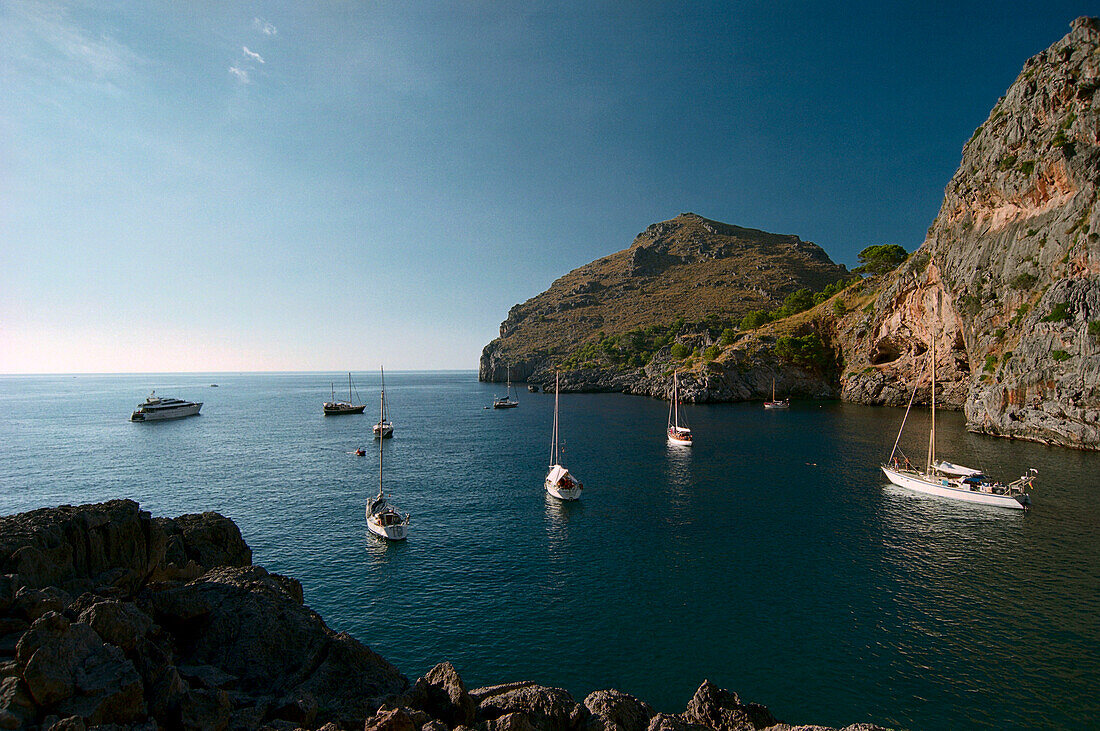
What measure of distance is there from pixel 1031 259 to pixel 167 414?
178 meters

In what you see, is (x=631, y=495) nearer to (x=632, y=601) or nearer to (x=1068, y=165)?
(x=632, y=601)

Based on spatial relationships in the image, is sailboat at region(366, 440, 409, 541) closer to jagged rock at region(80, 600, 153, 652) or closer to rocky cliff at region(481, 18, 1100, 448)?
jagged rock at region(80, 600, 153, 652)

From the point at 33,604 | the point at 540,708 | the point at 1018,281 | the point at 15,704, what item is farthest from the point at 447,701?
the point at 1018,281

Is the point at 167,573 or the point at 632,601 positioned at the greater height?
the point at 167,573

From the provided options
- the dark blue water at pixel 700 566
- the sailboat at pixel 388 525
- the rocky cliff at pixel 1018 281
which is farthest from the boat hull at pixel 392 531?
the rocky cliff at pixel 1018 281

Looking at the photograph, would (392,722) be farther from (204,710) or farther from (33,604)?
(33,604)

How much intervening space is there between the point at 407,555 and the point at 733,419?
8319 cm

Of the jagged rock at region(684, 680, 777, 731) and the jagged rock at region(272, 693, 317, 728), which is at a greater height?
the jagged rock at region(272, 693, 317, 728)

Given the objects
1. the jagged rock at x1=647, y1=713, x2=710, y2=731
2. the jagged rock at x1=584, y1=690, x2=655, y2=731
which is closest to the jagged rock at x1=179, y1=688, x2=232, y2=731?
the jagged rock at x1=584, y1=690, x2=655, y2=731

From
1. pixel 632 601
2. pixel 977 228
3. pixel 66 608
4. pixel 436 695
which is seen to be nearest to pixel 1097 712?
pixel 632 601

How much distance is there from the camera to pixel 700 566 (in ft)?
104

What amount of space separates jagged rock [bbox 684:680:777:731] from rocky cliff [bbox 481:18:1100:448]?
6146 centimetres

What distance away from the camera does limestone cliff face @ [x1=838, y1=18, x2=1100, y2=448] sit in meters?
60.8

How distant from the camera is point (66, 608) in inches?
521
